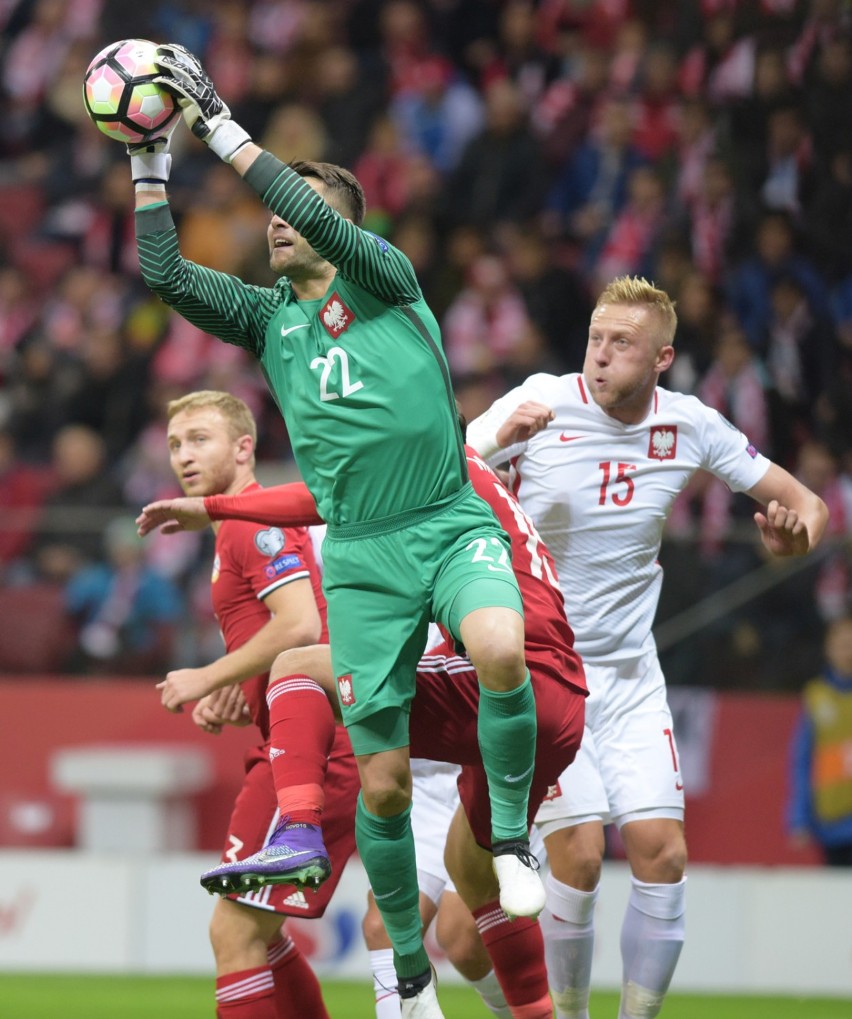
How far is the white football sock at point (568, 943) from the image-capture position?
6000 mm

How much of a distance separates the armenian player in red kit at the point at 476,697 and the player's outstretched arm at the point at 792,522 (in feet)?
2.64

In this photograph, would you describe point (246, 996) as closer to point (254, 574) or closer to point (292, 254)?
point (254, 574)

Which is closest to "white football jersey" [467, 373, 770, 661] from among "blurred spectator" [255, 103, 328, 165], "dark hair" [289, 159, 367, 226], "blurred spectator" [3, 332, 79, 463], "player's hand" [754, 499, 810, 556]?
"player's hand" [754, 499, 810, 556]

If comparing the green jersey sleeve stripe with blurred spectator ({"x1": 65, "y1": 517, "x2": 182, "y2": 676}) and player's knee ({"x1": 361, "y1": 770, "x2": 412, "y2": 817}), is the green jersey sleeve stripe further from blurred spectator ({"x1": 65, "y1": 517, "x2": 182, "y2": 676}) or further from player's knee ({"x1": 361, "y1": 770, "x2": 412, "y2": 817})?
blurred spectator ({"x1": 65, "y1": 517, "x2": 182, "y2": 676})

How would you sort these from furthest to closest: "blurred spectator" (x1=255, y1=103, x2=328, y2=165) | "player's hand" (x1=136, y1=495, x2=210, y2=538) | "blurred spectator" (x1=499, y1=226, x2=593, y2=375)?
"blurred spectator" (x1=255, y1=103, x2=328, y2=165)
"blurred spectator" (x1=499, y1=226, x2=593, y2=375)
"player's hand" (x1=136, y1=495, x2=210, y2=538)

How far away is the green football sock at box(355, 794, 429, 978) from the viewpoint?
4.90 metres

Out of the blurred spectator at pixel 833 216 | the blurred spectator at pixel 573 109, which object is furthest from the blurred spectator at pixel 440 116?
the blurred spectator at pixel 833 216

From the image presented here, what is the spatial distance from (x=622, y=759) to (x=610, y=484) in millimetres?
1005

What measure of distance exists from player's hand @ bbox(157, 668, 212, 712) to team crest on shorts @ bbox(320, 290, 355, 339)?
1.24 metres

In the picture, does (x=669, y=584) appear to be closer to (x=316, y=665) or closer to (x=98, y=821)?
(x=98, y=821)

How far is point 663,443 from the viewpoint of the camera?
20.2ft

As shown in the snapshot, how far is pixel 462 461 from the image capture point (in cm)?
499

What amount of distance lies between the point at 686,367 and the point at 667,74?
2.93m

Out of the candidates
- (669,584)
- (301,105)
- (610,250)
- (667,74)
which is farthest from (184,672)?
(301,105)
